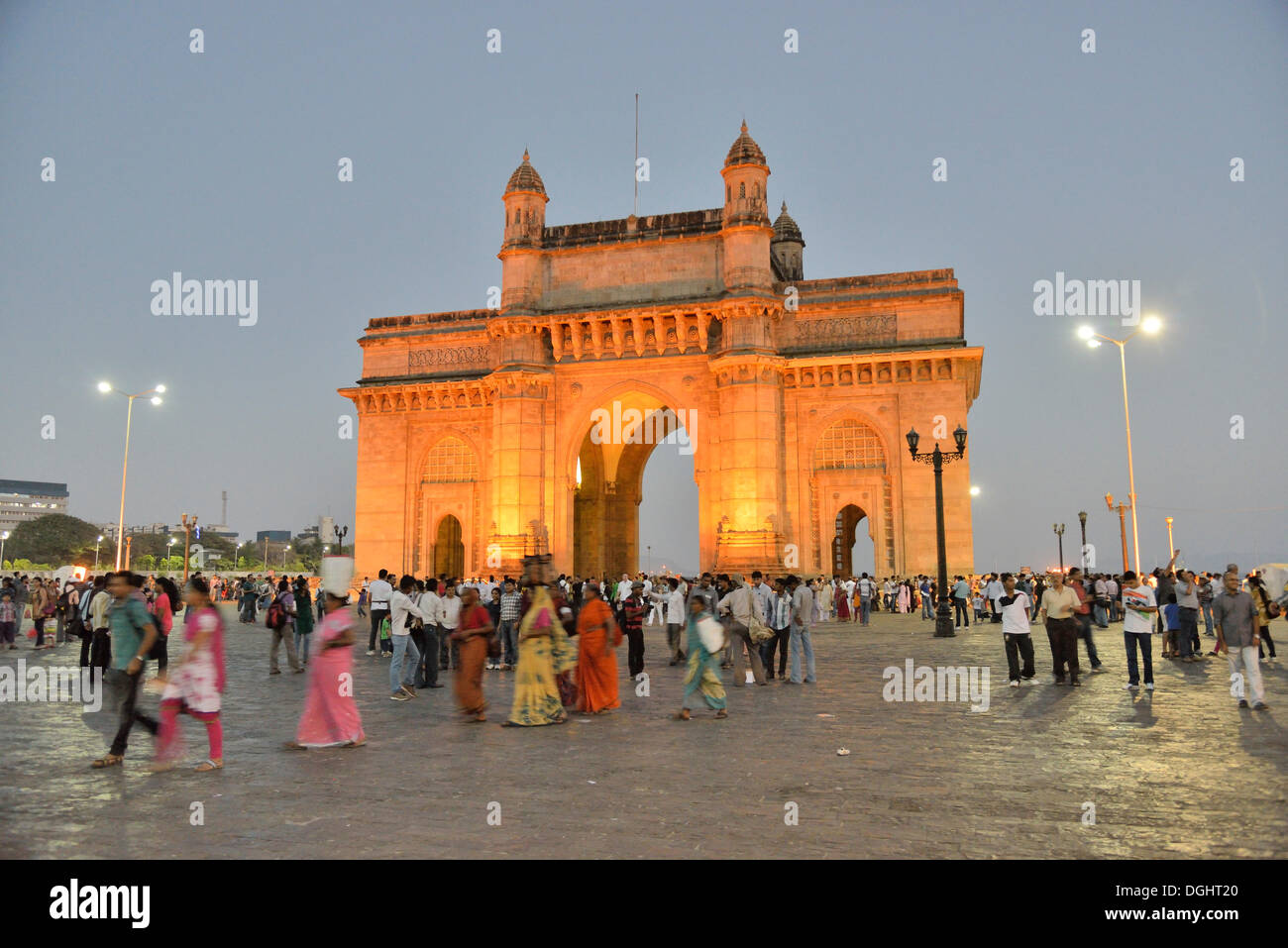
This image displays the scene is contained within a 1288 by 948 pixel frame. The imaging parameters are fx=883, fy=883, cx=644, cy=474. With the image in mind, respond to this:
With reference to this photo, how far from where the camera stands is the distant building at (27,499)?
138 metres

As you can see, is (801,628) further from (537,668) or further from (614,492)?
(614,492)

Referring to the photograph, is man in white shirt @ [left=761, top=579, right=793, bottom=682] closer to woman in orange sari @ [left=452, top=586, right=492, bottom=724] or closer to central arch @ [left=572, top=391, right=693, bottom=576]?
woman in orange sari @ [left=452, top=586, right=492, bottom=724]

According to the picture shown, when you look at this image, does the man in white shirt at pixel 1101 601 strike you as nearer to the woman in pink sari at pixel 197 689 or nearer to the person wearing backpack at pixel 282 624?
the person wearing backpack at pixel 282 624

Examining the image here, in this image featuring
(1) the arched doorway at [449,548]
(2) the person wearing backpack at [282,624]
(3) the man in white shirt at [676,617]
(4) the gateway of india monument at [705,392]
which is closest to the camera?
(2) the person wearing backpack at [282,624]

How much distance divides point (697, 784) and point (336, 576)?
430 centimetres

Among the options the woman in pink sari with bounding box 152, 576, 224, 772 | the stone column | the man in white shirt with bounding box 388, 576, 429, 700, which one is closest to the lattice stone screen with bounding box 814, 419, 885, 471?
the stone column

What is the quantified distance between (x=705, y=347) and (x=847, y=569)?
14.7 meters

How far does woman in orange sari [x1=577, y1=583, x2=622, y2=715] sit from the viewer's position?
1046cm

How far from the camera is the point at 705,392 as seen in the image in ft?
106

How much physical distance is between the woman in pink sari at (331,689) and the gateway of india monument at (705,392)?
22.0m

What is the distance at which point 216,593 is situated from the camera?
48.7m

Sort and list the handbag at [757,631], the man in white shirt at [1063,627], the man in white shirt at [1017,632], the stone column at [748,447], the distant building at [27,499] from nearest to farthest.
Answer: the man in white shirt at [1063,627]
the man in white shirt at [1017,632]
the handbag at [757,631]
the stone column at [748,447]
the distant building at [27,499]

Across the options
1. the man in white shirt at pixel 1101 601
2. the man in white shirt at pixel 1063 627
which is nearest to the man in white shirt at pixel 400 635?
the man in white shirt at pixel 1063 627

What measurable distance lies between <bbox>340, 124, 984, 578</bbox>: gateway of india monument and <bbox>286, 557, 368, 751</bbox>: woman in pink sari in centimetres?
2201
